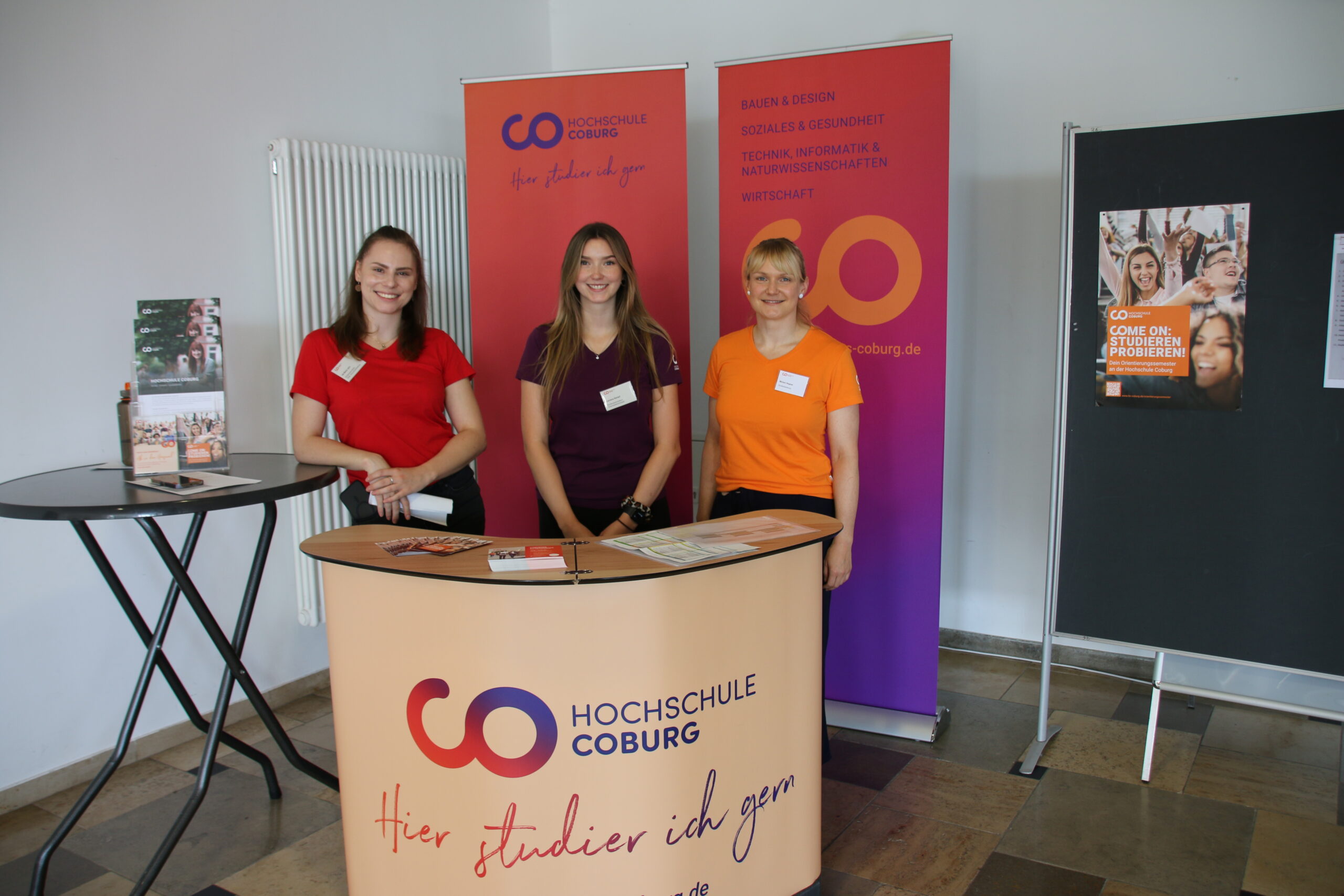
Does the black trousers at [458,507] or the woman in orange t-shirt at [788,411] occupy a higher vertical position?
the woman in orange t-shirt at [788,411]

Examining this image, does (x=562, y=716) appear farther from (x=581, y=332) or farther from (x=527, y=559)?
(x=581, y=332)

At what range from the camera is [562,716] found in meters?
1.68

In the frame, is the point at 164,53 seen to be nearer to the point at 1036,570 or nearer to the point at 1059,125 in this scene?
the point at 1059,125

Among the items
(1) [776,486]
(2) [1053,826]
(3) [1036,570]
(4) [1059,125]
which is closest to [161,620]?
(1) [776,486]

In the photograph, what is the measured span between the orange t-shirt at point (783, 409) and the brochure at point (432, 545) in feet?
2.88

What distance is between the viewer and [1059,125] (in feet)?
11.1

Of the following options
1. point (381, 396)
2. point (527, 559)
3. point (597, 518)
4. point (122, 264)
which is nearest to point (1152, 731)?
point (597, 518)

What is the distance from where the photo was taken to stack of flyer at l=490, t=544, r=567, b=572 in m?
1.69

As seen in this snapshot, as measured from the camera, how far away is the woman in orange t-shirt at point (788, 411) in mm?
2441

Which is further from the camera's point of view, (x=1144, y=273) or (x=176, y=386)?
(x=1144, y=273)

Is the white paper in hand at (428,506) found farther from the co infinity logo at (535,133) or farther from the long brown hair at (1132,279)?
the long brown hair at (1132,279)

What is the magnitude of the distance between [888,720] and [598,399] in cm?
152

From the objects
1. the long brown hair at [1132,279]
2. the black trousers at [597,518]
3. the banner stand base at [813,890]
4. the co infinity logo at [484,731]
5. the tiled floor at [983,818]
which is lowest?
the tiled floor at [983,818]

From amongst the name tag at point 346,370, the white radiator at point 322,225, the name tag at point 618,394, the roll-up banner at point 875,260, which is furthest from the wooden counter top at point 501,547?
the white radiator at point 322,225
